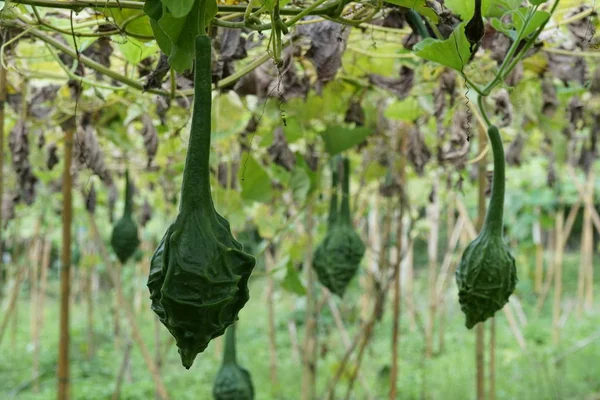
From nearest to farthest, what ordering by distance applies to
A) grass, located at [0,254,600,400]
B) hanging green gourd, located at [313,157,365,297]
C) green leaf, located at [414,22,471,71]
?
green leaf, located at [414,22,471,71] < hanging green gourd, located at [313,157,365,297] < grass, located at [0,254,600,400]

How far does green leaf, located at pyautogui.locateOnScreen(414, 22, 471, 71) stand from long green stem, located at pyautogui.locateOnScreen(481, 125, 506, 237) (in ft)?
0.39

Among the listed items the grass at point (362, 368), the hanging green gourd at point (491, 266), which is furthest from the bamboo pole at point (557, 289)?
the hanging green gourd at point (491, 266)

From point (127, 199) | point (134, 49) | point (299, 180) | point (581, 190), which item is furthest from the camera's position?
point (581, 190)

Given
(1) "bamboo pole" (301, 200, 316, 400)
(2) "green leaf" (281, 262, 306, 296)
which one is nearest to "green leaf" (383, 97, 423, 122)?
(1) "bamboo pole" (301, 200, 316, 400)

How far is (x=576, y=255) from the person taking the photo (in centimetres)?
1266

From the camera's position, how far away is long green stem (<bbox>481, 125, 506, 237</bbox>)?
2.68 feet

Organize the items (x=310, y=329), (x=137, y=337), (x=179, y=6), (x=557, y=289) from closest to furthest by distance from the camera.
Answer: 1. (x=179, y=6)
2. (x=310, y=329)
3. (x=137, y=337)
4. (x=557, y=289)

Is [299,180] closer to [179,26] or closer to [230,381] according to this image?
[230,381]

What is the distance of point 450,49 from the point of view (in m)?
0.73

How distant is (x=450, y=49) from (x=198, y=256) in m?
0.37

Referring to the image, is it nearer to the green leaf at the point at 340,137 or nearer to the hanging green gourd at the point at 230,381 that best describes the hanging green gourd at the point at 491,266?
the hanging green gourd at the point at 230,381

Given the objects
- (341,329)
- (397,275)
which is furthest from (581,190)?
(397,275)

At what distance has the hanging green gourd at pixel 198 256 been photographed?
0.54m

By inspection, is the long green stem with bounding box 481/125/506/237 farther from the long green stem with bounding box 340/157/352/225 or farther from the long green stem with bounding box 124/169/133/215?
the long green stem with bounding box 124/169/133/215
